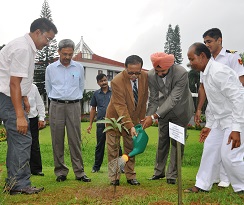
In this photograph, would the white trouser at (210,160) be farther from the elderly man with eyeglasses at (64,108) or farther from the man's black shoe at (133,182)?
the elderly man with eyeglasses at (64,108)

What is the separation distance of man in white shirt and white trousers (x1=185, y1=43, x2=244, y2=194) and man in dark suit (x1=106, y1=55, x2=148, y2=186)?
2.91 ft

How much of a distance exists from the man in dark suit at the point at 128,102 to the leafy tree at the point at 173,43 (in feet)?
150

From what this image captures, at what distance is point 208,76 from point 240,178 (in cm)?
133

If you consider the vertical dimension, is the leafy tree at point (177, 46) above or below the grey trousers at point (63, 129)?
above

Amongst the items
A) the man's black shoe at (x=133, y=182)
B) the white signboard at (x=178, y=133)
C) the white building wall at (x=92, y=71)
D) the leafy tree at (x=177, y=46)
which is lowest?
the man's black shoe at (x=133, y=182)

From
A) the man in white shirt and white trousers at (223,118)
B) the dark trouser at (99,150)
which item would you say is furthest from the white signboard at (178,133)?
the dark trouser at (99,150)

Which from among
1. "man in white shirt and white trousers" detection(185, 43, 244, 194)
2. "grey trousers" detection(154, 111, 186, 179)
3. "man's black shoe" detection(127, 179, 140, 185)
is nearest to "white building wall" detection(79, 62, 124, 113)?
"grey trousers" detection(154, 111, 186, 179)

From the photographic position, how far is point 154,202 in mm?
3910

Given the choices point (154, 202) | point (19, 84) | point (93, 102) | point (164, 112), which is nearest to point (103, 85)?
point (93, 102)

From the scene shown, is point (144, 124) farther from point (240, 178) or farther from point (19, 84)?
point (19, 84)

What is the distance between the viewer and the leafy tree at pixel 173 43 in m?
50.6

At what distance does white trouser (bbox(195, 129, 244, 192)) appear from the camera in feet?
14.1

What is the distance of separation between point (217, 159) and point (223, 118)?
1.86ft

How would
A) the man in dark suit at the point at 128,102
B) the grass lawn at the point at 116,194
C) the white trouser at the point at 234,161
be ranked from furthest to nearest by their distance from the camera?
the man in dark suit at the point at 128,102 < the white trouser at the point at 234,161 < the grass lawn at the point at 116,194
